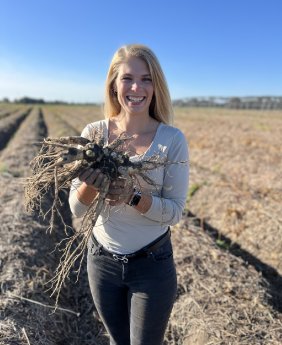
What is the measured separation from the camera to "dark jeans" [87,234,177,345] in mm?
2186

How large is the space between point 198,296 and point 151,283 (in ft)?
6.44

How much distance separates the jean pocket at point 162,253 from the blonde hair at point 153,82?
0.77 m

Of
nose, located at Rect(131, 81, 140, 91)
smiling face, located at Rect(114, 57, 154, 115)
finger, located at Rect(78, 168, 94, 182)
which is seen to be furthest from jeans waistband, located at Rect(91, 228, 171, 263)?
nose, located at Rect(131, 81, 140, 91)

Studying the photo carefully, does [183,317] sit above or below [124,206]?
below

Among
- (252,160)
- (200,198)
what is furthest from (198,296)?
(252,160)

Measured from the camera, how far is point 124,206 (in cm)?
212

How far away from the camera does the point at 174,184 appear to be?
215 centimetres

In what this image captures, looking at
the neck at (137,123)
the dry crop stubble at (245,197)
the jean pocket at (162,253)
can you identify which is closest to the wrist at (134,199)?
the jean pocket at (162,253)

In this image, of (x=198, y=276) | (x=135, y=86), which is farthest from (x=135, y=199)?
(x=198, y=276)

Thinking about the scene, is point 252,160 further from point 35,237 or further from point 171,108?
point 171,108

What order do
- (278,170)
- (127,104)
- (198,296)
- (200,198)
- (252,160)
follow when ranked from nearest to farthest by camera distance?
(127,104) → (198,296) → (200,198) → (278,170) → (252,160)

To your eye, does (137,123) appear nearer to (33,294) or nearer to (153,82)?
(153,82)

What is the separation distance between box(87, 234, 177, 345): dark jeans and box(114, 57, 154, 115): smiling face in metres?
0.85

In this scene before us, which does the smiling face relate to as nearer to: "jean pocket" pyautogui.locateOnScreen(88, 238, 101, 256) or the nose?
the nose
